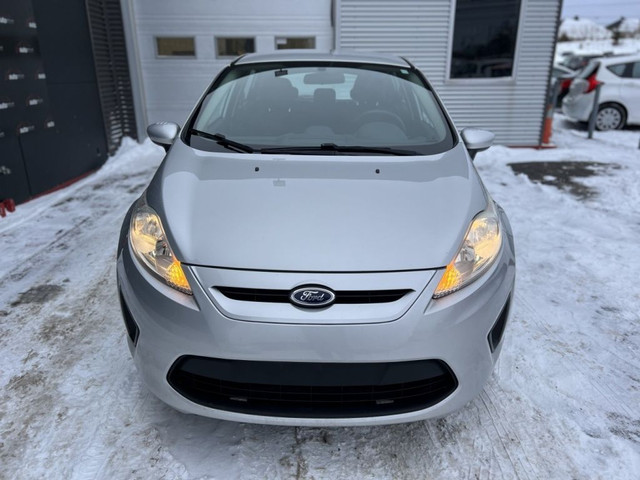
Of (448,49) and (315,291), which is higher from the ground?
(448,49)

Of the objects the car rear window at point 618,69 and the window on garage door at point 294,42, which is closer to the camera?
the window on garage door at point 294,42

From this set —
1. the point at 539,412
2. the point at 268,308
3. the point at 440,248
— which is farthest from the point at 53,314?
the point at 539,412

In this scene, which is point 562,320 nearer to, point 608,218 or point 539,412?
point 539,412

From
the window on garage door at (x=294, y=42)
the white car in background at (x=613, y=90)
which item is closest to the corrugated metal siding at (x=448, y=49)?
the window on garage door at (x=294, y=42)

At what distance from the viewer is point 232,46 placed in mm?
8086

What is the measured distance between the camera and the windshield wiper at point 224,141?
246 cm

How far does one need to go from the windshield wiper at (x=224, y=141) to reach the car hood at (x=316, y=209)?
10 centimetres

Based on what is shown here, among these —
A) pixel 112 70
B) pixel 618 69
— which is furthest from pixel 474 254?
pixel 618 69

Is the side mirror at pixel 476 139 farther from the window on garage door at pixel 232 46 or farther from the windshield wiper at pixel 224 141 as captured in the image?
the window on garage door at pixel 232 46

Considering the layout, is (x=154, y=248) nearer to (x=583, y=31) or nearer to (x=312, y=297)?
(x=312, y=297)

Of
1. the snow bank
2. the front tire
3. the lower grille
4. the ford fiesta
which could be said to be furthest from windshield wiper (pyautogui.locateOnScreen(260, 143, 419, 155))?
the snow bank

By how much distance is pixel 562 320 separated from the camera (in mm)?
2938

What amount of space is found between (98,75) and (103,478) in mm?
6604

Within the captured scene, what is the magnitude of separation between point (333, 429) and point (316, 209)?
967mm
